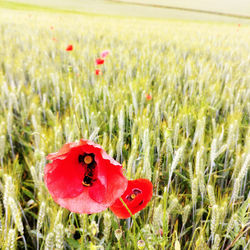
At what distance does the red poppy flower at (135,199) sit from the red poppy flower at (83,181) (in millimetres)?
40

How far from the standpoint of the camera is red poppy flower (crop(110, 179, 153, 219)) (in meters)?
0.38

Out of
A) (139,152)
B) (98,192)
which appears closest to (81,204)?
(98,192)

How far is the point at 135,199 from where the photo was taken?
0.39 m

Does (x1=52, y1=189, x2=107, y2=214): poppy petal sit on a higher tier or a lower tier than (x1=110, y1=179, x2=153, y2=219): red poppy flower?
higher

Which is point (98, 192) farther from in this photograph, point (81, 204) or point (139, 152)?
point (139, 152)

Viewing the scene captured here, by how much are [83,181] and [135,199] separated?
9 centimetres

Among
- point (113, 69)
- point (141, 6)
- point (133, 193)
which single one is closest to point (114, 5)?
point (141, 6)

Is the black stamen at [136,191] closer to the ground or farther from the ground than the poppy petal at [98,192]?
closer to the ground

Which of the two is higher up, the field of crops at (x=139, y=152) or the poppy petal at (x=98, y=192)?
the poppy petal at (x=98, y=192)

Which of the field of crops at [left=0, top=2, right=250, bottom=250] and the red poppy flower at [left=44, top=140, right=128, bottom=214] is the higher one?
the red poppy flower at [left=44, top=140, right=128, bottom=214]

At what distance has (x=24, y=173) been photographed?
71 centimetres

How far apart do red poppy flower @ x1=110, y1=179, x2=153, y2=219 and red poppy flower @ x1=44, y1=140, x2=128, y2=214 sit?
4cm

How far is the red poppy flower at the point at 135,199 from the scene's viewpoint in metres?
0.38

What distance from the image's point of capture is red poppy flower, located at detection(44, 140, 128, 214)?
1.13ft
